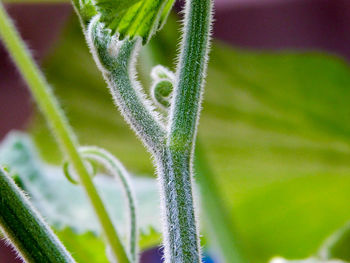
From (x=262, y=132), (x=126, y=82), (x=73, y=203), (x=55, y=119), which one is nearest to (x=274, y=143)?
(x=262, y=132)

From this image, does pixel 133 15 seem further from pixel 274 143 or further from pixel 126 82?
pixel 274 143

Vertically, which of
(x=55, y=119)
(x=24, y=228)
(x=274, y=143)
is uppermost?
(x=274, y=143)

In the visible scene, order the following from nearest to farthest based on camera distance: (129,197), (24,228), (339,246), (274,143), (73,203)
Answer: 1. (24,228)
2. (129,197)
3. (339,246)
4. (73,203)
5. (274,143)

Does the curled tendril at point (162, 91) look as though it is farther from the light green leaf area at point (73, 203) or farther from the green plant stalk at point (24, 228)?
the light green leaf area at point (73, 203)

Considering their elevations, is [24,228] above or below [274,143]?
below

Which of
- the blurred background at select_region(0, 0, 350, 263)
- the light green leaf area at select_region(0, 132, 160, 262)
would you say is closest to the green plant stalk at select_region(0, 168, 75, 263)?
the light green leaf area at select_region(0, 132, 160, 262)

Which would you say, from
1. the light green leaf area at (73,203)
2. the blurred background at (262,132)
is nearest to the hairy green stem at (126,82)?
the light green leaf area at (73,203)
